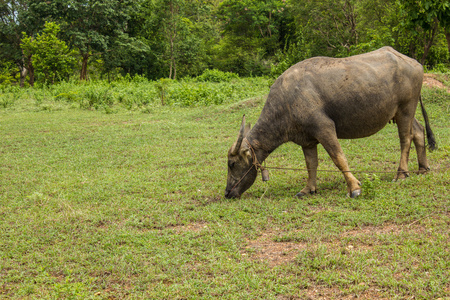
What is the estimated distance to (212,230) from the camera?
5.12m

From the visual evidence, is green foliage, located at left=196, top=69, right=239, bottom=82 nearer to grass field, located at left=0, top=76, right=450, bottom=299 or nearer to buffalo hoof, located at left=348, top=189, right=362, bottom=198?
grass field, located at left=0, top=76, right=450, bottom=299

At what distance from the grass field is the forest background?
444 inches

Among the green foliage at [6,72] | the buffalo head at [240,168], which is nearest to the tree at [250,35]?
the green foliage at [6,72]

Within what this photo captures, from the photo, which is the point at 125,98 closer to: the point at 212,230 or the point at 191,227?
Result: the point at 191,227

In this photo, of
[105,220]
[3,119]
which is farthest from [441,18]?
[3,119]

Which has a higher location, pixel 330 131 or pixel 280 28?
pixel 280 28

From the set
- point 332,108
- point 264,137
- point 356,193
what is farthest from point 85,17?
point 356,193

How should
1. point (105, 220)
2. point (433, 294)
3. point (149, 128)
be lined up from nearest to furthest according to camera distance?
point (433, 294)
point (105, 220)
point (149, 128)

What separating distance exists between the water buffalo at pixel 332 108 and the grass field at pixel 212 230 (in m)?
0.48

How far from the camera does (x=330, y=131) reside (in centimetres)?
597

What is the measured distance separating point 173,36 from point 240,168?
29.9m

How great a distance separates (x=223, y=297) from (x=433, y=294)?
1729 mm

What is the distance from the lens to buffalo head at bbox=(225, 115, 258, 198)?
20.8ft

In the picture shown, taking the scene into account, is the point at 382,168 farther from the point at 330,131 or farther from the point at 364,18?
the point at 364,18
